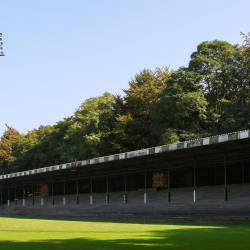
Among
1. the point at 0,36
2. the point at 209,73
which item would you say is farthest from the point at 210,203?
the point at 0,36

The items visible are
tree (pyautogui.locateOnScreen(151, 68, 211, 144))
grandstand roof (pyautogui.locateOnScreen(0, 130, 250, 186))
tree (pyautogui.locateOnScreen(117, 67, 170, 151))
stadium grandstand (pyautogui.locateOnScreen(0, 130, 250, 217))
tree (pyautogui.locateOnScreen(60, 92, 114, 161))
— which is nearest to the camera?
grandstand roof (pyautogui.locateOnScreen(0, 130, 250, 186))

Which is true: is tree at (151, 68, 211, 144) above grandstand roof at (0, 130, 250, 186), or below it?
above

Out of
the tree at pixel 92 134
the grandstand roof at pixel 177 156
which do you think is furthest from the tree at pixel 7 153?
the grandstand roof at pixel 177 156

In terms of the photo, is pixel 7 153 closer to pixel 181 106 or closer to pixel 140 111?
pixel 140 111

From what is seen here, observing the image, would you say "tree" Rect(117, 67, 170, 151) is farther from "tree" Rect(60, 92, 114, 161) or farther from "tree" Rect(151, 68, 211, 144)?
"tree" Rect(151, 68, 211, 144)

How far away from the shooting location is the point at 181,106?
4219 cm

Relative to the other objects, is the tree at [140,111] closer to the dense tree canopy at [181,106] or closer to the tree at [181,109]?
the dense tree canopy at [181,106]

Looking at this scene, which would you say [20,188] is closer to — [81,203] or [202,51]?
[81,203]

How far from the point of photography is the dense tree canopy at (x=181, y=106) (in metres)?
42.4

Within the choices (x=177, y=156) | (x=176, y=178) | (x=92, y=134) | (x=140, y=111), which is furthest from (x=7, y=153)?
(x=177, y=156)

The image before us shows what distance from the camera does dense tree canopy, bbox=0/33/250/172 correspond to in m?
42.4

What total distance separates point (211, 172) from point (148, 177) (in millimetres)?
9152

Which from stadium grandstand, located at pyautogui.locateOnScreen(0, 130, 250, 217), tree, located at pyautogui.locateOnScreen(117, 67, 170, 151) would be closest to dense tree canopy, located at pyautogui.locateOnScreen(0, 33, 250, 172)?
tree, located at pyautogui.locateOnScreen(117, 67, 170, 151)

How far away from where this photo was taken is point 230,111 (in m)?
42.3
